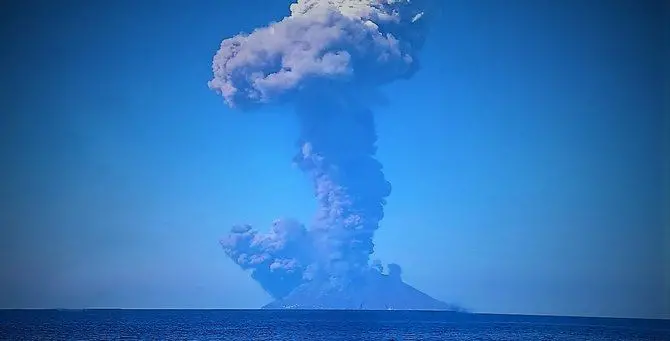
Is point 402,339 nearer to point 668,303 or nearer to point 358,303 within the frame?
point 358,303

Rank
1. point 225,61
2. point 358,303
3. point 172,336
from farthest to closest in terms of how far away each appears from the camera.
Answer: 1. point 172,336
2. point 358,303
3. point 225,61

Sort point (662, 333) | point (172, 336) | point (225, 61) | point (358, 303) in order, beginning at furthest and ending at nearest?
point (662, 333), point (172, 336), point (358, 303), point (225, 61)

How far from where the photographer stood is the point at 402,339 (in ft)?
61.6

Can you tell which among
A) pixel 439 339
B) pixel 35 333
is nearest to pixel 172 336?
pixel 35 333

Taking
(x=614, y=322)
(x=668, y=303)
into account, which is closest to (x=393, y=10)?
(x=668, y=303)

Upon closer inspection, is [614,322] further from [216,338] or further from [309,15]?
[309,15]

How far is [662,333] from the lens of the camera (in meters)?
21.4

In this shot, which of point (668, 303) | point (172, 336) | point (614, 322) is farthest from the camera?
point (614, 322)

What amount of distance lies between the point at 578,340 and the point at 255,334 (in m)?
9.55

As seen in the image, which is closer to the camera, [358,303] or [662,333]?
[358,303]

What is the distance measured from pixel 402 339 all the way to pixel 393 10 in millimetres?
9567

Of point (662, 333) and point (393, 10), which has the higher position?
point (393, 10)

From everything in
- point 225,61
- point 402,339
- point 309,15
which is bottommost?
point 402,339

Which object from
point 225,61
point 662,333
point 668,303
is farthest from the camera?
point 662,333
